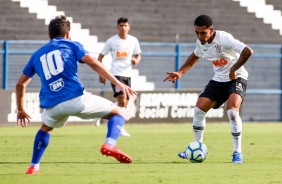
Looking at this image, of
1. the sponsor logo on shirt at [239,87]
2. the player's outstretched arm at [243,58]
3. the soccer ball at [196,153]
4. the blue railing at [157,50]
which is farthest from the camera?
the blue railing at [157,50]

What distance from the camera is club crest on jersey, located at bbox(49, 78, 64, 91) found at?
10156 mm

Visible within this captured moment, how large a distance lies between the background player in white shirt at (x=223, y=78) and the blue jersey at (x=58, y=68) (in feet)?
9.37

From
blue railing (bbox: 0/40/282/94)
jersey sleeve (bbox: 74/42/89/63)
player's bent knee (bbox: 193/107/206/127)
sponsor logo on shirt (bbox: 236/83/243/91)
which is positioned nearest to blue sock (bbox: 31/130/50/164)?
jersey sleeve (bbox: 74/42/89/63)

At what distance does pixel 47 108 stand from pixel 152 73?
50.6 ft

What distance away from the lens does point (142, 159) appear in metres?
13.1

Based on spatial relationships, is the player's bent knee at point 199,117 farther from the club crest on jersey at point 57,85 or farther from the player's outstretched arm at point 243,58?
the club crest on jersey at point 57,85

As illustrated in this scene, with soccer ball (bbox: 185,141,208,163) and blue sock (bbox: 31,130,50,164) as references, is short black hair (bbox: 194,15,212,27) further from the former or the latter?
blue sock (bbox: 31,130,50,164)

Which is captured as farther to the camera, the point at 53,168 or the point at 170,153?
the point at 170,153

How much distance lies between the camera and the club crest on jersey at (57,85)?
1016 centimetres

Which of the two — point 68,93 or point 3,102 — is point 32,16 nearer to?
point 3,102

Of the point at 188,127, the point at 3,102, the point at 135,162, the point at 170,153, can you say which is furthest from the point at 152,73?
the point at 135,162

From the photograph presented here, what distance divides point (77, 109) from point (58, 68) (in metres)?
0.52

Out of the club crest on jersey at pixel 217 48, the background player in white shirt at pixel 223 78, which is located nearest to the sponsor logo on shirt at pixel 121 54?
the background player in white shirt at pixel 223 78

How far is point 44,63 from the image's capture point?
10.1 m
